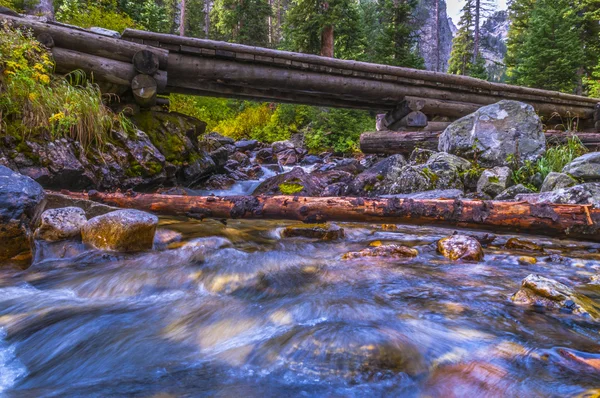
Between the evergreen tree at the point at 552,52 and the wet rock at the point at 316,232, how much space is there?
769 inches

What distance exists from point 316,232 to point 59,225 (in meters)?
2.60

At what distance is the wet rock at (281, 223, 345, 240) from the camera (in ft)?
13.1

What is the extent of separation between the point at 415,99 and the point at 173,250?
767 centimetres

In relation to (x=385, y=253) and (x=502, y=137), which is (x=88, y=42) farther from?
(x=502, y=137)

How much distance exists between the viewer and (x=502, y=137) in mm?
6480

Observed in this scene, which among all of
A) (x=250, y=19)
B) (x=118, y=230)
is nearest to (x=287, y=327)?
(x=118, y=230)

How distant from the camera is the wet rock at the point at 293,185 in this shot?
6.72m

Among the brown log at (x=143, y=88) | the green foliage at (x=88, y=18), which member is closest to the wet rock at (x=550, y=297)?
the brown log at (x=143, y=88)

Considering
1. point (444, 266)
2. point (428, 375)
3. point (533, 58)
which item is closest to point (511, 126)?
point (444, 266)

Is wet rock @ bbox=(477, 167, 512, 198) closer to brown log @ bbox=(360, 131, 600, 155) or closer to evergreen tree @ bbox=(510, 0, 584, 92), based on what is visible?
brown log @ bbox=(360, 131, 600, 155)

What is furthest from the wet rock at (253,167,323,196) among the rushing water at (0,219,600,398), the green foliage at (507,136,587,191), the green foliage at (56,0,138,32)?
the green foliage at (56,0,138,32)

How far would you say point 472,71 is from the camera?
74.8 ft

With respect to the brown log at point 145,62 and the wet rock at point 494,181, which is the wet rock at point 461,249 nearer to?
the wet rock at point 494,181

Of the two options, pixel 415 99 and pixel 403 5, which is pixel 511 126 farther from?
pixel 403 5
